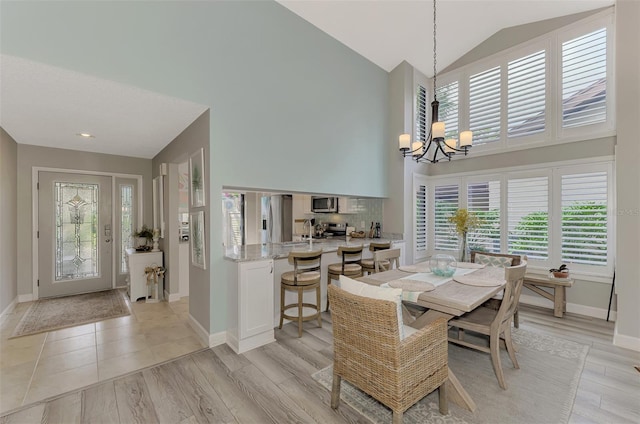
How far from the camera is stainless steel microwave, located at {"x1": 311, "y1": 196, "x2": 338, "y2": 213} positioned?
5742 millimetres

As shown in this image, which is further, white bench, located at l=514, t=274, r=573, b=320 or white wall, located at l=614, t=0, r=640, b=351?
white bench, located at l=514, t=274, r=573, b=320

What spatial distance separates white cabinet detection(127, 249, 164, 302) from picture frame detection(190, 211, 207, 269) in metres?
1.61

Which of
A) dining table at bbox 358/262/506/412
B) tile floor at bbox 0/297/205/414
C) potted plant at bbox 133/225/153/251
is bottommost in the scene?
tile floor at bbox 0/297/205/414

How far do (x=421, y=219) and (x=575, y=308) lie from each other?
2.56 metres

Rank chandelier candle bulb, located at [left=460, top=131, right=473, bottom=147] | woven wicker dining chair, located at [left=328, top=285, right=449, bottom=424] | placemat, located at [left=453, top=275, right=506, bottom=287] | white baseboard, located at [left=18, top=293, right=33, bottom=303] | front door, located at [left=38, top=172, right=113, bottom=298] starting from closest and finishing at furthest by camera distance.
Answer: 1. woven wicker dining chair, located at [left=328, top=285, right=449, bottom=424]
2. placemat, located at [left=453, top=275, right=506, bottom=287]
3. chandelier candle bulb, located at [left=460, top=131, right=473, bottom=147]
4. white baseboard, located at [left=18, top=293, right=33, bottom=303]
5. front door, located at [left=38, top=172, right=113, bottom=298]

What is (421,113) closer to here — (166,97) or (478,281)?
(478,281)

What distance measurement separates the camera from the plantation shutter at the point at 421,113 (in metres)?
5.34

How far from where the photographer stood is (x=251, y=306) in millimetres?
3037

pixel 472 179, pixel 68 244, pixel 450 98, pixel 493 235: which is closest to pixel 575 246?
pixel 493 235

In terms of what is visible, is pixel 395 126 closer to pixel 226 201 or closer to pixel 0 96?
pixel 226 201

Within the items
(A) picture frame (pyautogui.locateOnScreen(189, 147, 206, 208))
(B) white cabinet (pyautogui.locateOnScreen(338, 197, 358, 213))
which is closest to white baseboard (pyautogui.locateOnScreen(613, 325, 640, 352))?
(B) white cabinet (pyautogui.locateOnScreen(338, 197, 358, 213))

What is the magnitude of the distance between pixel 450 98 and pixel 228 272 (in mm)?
5104

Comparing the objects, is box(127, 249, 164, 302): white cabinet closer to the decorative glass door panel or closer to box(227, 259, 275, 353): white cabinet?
the decorative glass door panel

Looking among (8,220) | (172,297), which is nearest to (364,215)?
(172,297)
